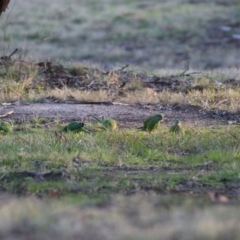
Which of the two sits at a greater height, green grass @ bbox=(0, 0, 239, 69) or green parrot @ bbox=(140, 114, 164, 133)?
green parrot @ bbox=(140, 114, 164, 133)

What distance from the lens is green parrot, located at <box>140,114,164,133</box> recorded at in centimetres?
977

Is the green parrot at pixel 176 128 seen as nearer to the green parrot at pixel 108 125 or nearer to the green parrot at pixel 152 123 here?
the green parrot at pixel 152 123

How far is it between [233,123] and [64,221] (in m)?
5.95

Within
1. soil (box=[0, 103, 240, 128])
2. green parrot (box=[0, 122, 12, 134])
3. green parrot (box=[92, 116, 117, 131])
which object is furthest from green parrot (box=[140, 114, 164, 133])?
green parrot (box=[0, 122, 12, 134])

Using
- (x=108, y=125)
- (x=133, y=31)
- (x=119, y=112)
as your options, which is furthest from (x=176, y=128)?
(x=133, y=31)

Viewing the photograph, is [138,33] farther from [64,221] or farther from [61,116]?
[64,221]

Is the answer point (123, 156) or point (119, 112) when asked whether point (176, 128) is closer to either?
point (123, 156)

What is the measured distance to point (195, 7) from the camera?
41750mm

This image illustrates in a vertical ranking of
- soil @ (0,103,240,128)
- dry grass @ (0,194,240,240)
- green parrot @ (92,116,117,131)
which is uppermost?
dry grass @ (0,194,240,240)

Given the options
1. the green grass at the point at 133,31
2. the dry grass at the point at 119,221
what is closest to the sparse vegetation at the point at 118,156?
the dry grass at the point at 119,221

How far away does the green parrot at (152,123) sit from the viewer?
385 inches

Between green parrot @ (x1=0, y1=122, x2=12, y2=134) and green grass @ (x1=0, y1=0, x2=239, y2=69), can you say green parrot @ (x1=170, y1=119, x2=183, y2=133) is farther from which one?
green grass @ (x1=0, y1=0, x2=239, y2=69)

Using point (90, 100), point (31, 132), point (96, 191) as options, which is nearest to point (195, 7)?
point (90, 100)

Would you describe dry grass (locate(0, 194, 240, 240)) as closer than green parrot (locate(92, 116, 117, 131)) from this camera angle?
Yes
